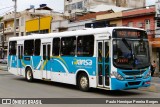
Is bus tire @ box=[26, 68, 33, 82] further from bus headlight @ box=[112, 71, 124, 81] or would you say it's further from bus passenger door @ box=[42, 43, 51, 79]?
bus headlight @ box=[112, 71, 124, 81]

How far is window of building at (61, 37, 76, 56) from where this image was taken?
55.2ft

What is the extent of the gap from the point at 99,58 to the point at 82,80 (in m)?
1.65

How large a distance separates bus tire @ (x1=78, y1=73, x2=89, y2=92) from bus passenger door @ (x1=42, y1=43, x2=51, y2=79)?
3.09m

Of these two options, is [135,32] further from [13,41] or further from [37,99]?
[13,41]

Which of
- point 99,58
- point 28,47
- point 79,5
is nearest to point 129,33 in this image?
point 99,58

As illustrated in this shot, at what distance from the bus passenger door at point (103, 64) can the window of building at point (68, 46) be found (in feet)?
6.59

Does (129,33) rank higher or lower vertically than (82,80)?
higher

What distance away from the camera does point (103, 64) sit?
48.5ft

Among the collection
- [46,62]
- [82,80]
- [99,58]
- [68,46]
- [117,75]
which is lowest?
[82,80]

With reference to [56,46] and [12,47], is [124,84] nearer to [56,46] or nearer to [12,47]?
[56,46]

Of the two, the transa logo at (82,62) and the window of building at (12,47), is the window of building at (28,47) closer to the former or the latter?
the window of building at (12,47)

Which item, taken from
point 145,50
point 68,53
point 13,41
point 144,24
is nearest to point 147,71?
point 145,50

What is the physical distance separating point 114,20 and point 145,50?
2578cm

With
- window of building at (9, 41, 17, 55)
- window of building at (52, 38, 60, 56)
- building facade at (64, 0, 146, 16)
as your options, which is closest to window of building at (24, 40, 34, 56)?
window of building at (9, 41, 17, 55)
